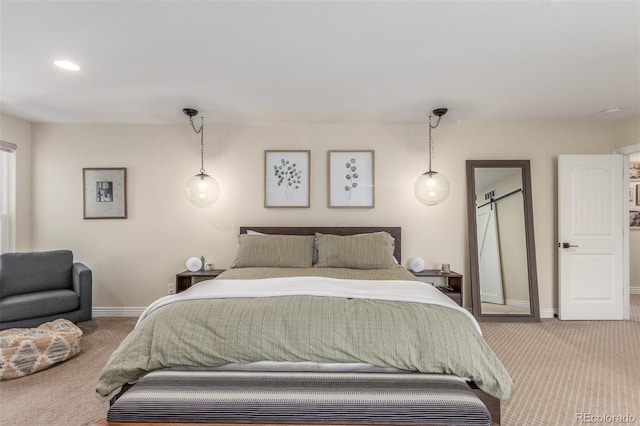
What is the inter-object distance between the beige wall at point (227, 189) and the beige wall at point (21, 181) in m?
0.07

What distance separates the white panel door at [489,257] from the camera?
3.80 m

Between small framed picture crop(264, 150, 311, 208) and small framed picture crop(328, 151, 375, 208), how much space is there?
0.32 metres

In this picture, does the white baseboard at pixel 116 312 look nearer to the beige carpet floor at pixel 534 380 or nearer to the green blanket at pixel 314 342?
the beige carpet floor at pixel 534 380

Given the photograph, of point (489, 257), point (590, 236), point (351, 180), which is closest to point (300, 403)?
point (351, 180)

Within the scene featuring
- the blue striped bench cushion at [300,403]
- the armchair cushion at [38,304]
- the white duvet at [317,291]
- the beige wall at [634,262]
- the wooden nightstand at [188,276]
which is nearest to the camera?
the blue striped bench cushion at [300,403]

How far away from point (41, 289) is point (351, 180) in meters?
3.53

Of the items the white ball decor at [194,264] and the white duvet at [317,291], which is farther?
the white ball decor at [194,264]

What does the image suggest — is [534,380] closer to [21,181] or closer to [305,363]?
[305,363]

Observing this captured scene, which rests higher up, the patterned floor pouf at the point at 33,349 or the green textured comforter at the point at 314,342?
the green textured comforter at the point at 314,342

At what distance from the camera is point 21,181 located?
378 centimetres

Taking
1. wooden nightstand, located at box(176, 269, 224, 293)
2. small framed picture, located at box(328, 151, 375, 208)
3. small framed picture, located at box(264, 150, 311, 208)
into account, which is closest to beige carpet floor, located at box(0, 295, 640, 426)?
wooden nightstand, located at box(176, 269, 224, 293)

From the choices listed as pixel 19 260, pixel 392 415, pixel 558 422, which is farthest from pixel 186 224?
pixel 558 422

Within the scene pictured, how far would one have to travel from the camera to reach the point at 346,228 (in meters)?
3.80

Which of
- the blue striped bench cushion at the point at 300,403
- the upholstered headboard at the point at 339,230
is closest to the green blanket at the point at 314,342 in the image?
the blue striped bench cushion at the point at 300,403
